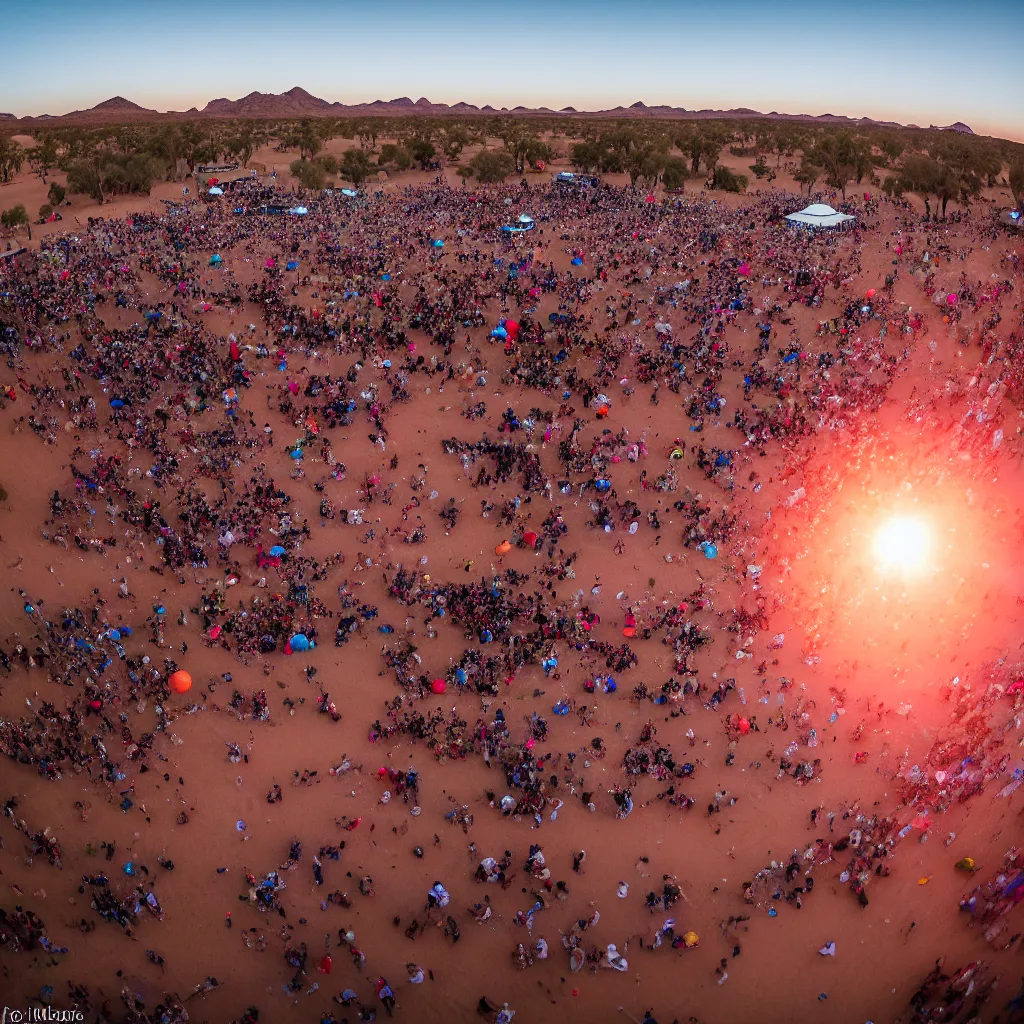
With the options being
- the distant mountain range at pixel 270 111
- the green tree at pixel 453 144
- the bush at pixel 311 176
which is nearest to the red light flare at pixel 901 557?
the bush at pixel 311 176

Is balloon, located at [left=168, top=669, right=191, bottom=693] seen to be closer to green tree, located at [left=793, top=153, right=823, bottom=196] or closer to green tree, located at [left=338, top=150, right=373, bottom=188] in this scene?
green tree, located at [left=338, top=150, right=373, bottom=188]

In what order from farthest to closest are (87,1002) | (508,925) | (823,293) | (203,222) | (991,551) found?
1. (203,222)
2. (823,293)
3. (991,551)
4. (508,925)
5. (87,1002)

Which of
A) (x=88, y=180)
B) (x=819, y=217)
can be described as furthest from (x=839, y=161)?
(x=88, y=180)

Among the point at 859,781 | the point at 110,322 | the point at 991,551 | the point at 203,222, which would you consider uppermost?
the point at 203,222

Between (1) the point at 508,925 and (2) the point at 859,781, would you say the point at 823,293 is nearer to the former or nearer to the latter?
(2) the point at 859,781

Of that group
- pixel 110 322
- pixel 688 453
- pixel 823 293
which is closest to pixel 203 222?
pixel 110 322

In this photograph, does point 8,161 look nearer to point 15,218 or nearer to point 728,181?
point 15,218
